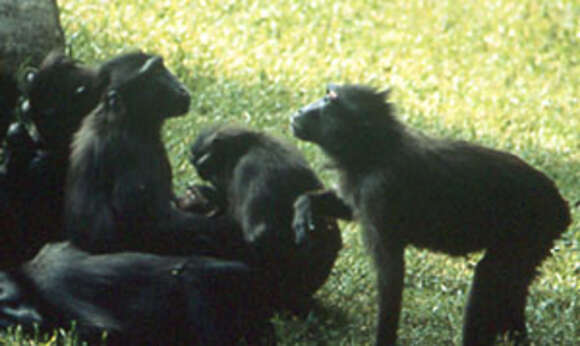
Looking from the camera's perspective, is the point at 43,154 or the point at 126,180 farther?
the point at 43,154

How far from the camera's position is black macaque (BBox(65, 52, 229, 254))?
6496 mm

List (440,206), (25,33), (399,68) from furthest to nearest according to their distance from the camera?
(399,68)
(25,33)
(440,206)

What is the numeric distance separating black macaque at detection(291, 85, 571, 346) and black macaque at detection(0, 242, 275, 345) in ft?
2.05

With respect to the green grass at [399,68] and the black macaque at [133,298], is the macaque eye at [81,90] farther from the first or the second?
the green grass at [399,68]

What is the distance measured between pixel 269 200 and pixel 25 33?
11.7 ft

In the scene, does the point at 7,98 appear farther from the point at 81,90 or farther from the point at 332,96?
the point at 332,96

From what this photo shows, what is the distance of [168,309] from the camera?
6172 millimetres

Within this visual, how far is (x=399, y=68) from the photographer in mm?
12266

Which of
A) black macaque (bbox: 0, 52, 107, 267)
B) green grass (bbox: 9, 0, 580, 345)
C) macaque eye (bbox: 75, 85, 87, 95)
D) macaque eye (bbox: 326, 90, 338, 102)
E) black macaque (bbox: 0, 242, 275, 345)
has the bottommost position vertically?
green grass (bbox: 9, 0, 580, 345)

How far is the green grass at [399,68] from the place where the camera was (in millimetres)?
8102

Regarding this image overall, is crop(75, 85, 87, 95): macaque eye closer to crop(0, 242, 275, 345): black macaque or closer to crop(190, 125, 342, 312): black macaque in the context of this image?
crop(190, 125, 342, 312): black macaque

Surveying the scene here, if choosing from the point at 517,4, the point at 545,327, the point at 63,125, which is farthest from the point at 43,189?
the point at 517,4

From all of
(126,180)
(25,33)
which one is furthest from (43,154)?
(25,33)

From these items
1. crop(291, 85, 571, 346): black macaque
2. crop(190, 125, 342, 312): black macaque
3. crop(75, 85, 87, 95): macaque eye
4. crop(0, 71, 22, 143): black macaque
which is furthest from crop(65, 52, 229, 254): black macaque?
crop(0, 71, 22, 143): black macaque
